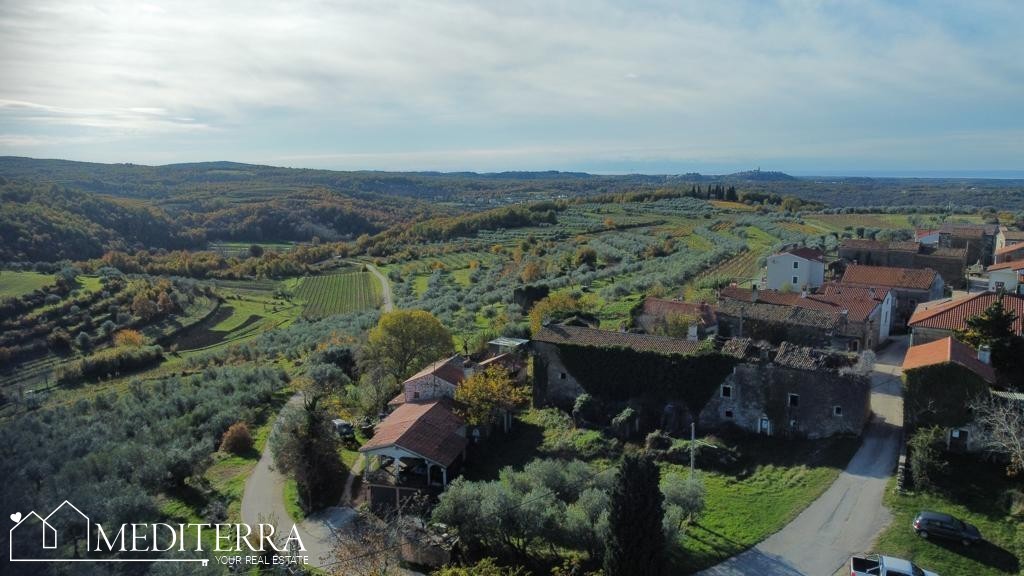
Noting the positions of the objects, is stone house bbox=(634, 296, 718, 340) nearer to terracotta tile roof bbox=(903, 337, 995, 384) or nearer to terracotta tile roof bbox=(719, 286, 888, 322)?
terracotta tile roof bbox=(719, 286, 888, 322)

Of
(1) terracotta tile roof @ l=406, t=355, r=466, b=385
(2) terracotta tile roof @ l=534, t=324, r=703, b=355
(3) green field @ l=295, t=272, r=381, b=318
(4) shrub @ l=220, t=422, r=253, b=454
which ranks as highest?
(2) terracotta tile roof @ l=534, t=324, r=703, b=355

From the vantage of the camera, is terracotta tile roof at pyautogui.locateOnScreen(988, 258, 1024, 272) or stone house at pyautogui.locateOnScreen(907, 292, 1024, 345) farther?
terracotta tile roof at pyautogui.locateOnScreen(988, 258, 1024, 272)

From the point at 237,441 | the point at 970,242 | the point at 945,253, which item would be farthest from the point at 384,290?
the point at 970,242

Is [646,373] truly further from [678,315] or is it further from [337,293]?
[337,293]

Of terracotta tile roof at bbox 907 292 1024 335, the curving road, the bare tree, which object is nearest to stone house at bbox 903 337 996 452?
the bare tree

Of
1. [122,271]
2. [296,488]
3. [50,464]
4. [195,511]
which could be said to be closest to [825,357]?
[296,488]

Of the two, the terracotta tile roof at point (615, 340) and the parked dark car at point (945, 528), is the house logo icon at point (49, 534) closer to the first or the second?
the terracotta tile roof at point (615, 340)

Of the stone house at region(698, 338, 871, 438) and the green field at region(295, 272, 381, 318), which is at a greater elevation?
the stone house at region(698, 338, 871, 438)

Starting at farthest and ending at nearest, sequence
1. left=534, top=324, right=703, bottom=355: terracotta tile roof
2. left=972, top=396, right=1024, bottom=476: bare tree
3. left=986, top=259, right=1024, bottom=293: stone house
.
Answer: left=986, top=259, right=1024, bottom=293: stone house → left=534, top=324, right=703, bottom=355: terracotta tile roof → left=972, top=396, right=1024, bottom=476: bare tree
